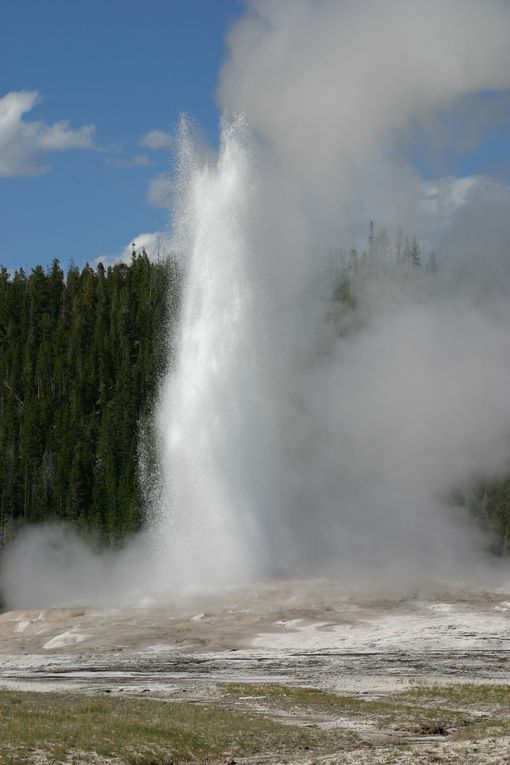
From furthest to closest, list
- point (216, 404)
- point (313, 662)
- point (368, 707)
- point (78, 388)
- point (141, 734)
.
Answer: point (78, 388)
point (216, 404)
point (313, 662)
point (368, 707)
point (141, 734)

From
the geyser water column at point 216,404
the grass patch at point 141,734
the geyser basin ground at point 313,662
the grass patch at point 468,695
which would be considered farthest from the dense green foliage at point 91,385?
the grass patch at point 141,734

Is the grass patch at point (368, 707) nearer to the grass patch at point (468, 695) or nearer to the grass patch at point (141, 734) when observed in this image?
the grass patch at point (468, 695)

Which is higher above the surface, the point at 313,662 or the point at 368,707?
the point at 313,662

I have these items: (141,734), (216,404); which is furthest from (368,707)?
(216,404)

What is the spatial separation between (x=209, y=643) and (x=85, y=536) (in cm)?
3389

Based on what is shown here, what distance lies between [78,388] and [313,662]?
183 feet

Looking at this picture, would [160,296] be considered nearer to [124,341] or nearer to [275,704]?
[124,341]

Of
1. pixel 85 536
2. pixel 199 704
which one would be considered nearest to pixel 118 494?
pixel 85 536

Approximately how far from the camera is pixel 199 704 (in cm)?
2145

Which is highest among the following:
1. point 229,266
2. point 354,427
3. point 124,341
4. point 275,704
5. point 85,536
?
point 124,341

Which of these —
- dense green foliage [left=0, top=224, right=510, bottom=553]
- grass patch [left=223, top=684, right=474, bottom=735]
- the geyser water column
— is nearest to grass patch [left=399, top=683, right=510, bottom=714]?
grass patch [left=223, top=684, right=474, bottom=735]

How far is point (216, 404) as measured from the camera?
42812 mm

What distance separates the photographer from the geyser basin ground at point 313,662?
714 inches

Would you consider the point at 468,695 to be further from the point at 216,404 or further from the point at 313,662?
the point at 216,404
